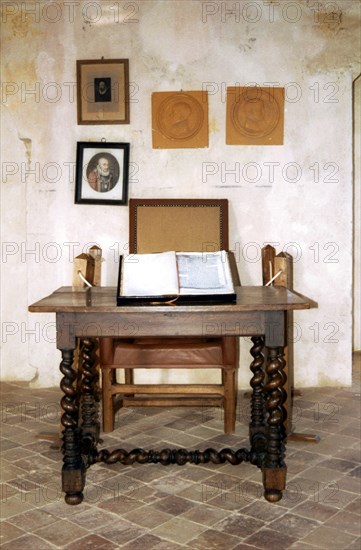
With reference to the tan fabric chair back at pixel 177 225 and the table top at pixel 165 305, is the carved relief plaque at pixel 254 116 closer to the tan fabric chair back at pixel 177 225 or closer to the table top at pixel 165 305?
the tan fabric chair back at pixel 177 225

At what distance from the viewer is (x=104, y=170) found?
4742 mm

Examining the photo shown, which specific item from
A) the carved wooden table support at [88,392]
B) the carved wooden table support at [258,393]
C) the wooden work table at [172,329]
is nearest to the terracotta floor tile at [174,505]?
the wooden work table at [172,329]

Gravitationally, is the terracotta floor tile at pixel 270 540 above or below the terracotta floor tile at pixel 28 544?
above

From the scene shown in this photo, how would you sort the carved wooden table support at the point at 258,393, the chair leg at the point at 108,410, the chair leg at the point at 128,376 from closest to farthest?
1. the carved wooden table support at the point at 258,393
2. the chair leg at the point at 108,410
3. the chair leg at the point at 128,376

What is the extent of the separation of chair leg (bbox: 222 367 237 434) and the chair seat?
122 mm

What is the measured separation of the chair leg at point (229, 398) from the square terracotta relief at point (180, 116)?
1831 millimetres

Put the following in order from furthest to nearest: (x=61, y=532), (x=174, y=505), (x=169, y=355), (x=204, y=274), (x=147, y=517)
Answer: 1. (x=169, y=355)
2. (x=204, y=274)
3. (x=174, y=505)
4. (x=147, y=517)
5. (x=61, y=532)

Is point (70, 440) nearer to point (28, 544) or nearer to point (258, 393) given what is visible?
point (28, 544)

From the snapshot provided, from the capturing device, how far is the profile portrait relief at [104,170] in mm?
4742

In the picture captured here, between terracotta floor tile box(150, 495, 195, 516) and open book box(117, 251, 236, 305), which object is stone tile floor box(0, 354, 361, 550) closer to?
terracotta floor tile box(150, 495, 195, 516)

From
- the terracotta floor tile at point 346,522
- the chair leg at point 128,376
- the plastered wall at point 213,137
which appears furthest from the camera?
the plastered wall at point 213,137

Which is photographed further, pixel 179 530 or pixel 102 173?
pixel 102 173

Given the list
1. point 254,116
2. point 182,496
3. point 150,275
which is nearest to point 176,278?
point 150,275

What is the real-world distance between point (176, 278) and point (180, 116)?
216 centimetres
